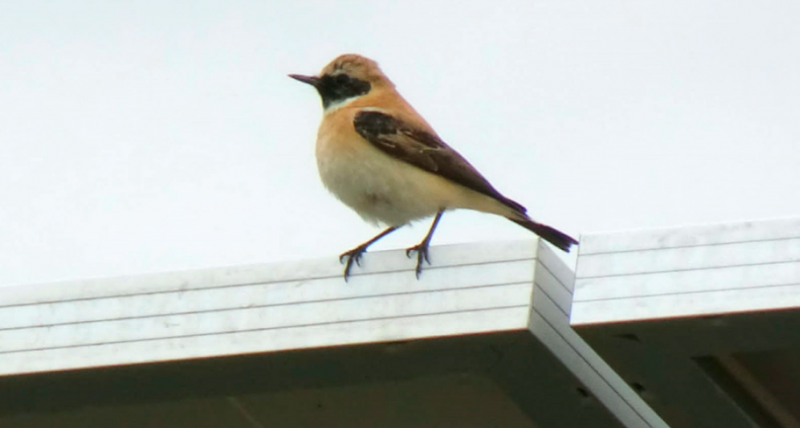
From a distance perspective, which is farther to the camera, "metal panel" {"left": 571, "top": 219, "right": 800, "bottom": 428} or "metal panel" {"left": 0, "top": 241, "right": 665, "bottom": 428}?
"metal panel" {"left": 0, "top": 241, "right": 665, "bottom": 428}

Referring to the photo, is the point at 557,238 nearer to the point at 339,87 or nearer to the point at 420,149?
the point at 420,149

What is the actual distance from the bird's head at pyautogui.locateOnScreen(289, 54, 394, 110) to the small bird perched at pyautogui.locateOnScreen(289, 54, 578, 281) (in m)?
0.78

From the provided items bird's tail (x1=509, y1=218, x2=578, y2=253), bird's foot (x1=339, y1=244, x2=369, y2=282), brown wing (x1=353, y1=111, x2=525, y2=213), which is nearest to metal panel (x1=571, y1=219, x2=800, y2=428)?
bird's foot (x1=339, y1=244, x2=369, y2=282)

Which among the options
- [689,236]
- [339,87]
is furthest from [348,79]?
[689,236]

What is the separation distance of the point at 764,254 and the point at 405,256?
1.27 m

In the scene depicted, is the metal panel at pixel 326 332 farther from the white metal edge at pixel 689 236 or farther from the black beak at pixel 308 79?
the black beak at pixel 308 79

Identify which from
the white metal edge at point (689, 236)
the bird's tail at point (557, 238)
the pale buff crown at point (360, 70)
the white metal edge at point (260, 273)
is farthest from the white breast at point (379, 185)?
the white metal edge at point (689, 236)

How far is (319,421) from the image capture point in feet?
18.6

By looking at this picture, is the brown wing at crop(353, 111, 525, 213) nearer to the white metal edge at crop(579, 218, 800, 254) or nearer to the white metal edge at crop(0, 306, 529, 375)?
the white metal edge at crop(0, 306, 529, 375)

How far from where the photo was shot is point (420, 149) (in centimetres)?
686

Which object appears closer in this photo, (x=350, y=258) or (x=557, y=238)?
(x=350, y=258)

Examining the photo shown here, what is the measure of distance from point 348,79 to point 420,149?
1.34m

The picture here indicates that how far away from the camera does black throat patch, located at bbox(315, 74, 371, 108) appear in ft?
26.2

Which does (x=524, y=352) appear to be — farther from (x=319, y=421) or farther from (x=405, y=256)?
(x=319, y=421)
